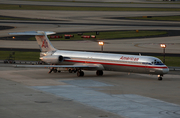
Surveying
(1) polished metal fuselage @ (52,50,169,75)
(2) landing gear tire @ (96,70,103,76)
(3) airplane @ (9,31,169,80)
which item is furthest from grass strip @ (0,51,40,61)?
(2) landing gear tire @ (96,70,103,76)

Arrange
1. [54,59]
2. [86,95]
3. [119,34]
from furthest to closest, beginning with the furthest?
[119,34] < [54,59] < [86,95]

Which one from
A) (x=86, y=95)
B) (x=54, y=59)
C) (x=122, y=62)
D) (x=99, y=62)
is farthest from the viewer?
(x=54, y=59)

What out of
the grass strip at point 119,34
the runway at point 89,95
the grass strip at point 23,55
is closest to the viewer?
the runway at point 89,95

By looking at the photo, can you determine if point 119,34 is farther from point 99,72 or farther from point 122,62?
point 122,62

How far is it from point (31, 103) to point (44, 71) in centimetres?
2437

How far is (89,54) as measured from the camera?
51.6m

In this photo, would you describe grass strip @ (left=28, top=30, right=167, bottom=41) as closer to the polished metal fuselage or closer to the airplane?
the airplane

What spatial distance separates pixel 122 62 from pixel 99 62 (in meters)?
3.55

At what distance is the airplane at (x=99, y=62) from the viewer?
1828 inches

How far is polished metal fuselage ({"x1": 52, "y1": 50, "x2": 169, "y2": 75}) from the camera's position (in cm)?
4619

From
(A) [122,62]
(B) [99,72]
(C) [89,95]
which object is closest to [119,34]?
(B) [99,72]

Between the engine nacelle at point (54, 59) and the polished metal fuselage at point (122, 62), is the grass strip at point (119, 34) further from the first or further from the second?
the polished metal fuselage at point (122, 62)

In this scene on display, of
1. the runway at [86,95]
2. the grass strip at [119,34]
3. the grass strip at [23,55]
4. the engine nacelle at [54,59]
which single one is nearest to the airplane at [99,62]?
the engine nacelle at [54,59]

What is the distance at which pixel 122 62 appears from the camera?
48250mm
